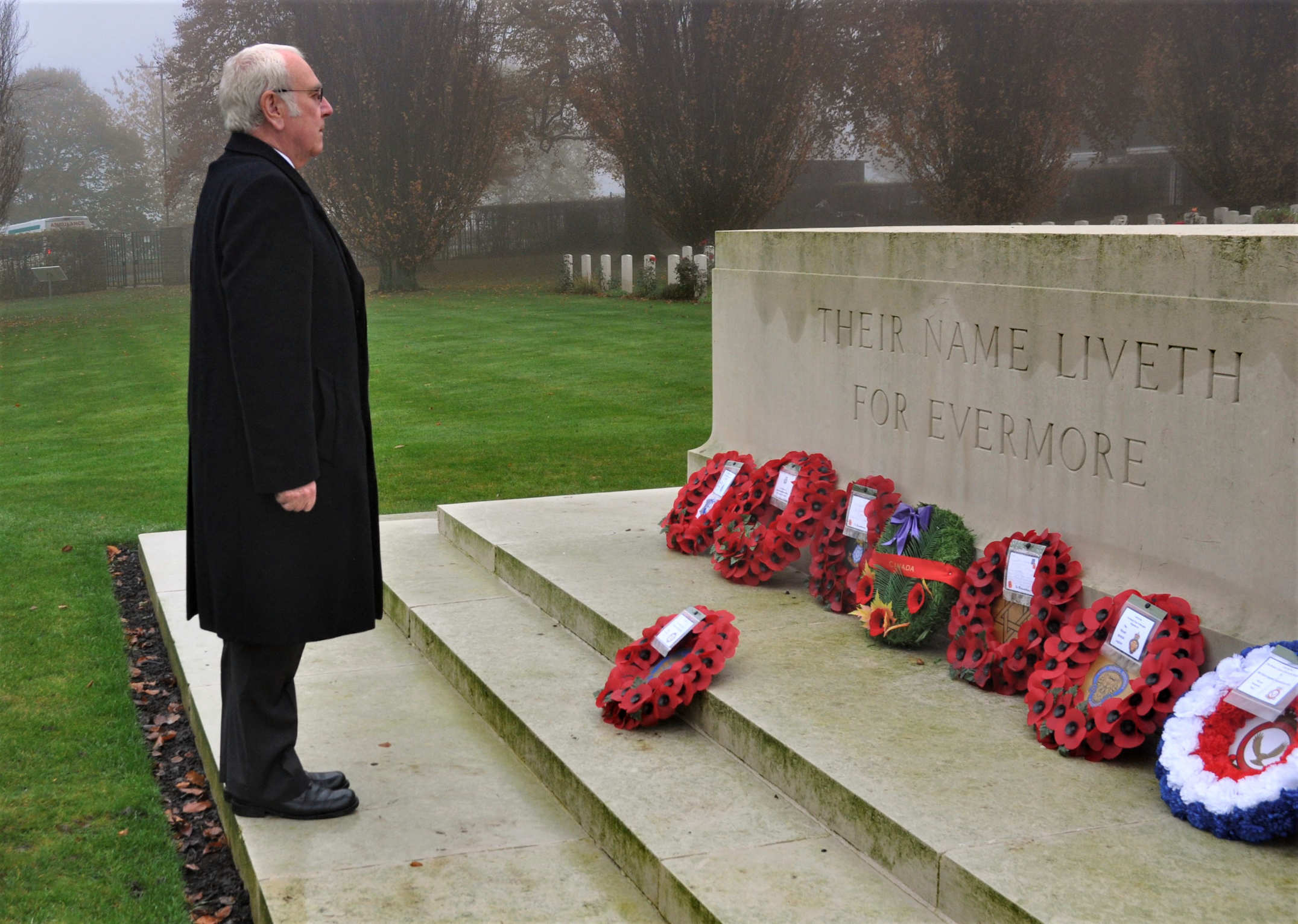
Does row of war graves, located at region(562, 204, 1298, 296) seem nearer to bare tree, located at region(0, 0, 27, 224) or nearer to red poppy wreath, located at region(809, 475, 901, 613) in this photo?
bare tree, located at region(0, 0, 27, 224)

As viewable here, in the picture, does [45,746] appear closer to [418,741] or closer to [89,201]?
[418,741]

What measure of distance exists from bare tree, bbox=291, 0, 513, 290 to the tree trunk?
0.11 ft

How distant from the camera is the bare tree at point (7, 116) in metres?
27.5

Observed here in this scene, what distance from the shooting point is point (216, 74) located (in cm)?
3450

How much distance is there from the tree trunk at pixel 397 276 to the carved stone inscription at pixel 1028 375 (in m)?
25.5

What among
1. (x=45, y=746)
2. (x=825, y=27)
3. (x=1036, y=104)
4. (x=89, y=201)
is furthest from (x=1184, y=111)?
(x=89, y=201)

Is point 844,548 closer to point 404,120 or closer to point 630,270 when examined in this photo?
point 630,270

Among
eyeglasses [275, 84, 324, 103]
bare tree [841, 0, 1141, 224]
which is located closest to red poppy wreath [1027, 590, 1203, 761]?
eyeglasses [275, 84, 324, 103]

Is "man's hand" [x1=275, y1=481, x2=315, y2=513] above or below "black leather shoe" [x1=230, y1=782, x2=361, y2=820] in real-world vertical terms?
above

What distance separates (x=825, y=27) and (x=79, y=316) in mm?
18135

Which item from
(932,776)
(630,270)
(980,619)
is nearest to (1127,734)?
(932,776)

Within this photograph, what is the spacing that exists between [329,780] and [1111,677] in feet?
7.22

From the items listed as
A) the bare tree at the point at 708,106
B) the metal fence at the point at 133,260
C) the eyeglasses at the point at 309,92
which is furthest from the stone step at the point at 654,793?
the metal fence at the point at 133,260

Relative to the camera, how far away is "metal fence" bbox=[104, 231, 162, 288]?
1543 inches
